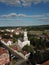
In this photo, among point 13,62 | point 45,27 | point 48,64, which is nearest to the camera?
point 48,64

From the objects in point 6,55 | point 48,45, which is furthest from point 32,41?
point 6,55

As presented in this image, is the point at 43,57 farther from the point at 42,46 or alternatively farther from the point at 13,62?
the point at 42,46

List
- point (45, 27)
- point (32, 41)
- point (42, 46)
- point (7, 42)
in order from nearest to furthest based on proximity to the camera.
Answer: point (42, 46) → point (32, 41) → point (7, 42) → point (45, 27)

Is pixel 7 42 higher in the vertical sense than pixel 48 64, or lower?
lower

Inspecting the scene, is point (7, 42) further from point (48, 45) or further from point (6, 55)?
point (6, 55)

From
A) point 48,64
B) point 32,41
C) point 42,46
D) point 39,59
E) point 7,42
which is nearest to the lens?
point 48,64

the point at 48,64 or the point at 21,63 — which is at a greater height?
the point at 48,64

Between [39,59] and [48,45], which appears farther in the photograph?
[48,45]

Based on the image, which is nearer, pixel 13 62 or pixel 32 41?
pixel 13 62

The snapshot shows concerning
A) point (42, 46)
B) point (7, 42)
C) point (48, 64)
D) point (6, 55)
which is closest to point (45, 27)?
point (7, 42)
